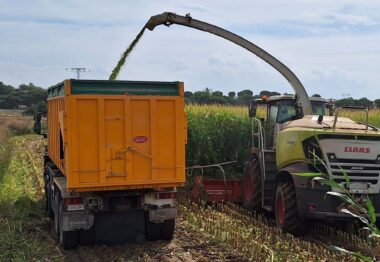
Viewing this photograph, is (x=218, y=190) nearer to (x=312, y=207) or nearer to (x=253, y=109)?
(x=253, y=109)

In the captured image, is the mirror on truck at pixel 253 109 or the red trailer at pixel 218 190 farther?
the red trailer at pixel 218 190

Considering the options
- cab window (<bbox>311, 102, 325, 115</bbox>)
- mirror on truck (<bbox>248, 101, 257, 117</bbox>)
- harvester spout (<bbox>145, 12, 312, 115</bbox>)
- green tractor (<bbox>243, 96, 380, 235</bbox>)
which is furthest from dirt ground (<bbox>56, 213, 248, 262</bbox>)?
cab window (<bbox>311, 102, 325, 115</bbox>)

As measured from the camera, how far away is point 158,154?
724cm

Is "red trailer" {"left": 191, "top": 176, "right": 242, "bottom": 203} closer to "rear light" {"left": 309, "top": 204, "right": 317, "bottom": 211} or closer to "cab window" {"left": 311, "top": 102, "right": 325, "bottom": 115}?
"cab window" {"left": 311, "top": 102, "right": 325, "bottom": 115}

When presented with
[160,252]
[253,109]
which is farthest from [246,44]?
[160,252]

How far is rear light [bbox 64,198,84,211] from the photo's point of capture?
707 centimetres

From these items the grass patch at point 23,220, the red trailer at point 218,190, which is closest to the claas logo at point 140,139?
the grass patch at point 23,220

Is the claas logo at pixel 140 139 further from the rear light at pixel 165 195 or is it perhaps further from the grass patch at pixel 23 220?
the grass patch at pixel 23 220

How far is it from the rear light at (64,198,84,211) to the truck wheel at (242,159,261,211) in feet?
13.0

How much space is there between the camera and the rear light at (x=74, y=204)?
7.07 metres

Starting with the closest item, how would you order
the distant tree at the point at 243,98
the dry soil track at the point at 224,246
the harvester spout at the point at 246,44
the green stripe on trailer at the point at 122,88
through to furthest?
the dry soil track at the point at 224,246, the green stripe on trailer at the point at 122,88, the harvester spout at the point at 246,44, the distant tree at the point at 243,98

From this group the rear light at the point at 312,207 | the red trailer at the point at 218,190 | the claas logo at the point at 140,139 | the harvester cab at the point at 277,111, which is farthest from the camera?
the red trailer at the point at 218,190

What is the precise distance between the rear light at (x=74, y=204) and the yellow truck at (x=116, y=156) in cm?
1

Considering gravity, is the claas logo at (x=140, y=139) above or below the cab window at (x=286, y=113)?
below
